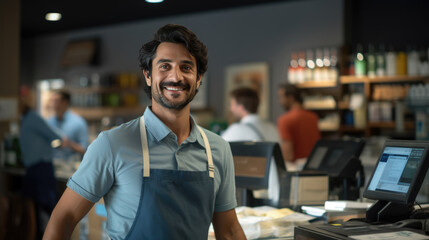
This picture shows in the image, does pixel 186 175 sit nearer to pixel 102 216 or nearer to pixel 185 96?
pixel 185 96

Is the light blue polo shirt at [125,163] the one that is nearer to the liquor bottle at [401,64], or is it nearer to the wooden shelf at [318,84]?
the liquor bottle at [401,64]

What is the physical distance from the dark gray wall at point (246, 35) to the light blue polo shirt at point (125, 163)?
6.01m

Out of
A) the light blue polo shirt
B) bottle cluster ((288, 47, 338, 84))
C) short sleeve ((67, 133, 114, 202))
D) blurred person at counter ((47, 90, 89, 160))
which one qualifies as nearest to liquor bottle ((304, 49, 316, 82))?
bottle cluster ((288, 47, 338, 84))

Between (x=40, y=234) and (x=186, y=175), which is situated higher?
(x=186, y=175)

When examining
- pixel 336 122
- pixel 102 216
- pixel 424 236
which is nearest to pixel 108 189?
pixel 424 236

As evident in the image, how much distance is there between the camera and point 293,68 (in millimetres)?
7852

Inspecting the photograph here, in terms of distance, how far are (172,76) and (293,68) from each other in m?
6.14

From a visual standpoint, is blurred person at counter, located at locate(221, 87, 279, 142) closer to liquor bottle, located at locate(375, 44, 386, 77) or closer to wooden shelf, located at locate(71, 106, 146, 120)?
liquor bottle, located at locate(375, 44, 386, 77)

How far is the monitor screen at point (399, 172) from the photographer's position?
1977mm

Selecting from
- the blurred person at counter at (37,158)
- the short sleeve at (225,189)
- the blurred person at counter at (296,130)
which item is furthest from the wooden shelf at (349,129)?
the short sleeve at (225,189)

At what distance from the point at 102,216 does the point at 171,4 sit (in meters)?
5.21

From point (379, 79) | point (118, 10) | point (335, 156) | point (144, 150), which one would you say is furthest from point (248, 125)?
point (118, 10)

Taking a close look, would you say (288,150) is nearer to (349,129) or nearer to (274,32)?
(349,129)

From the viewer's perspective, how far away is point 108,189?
1.87 metres
